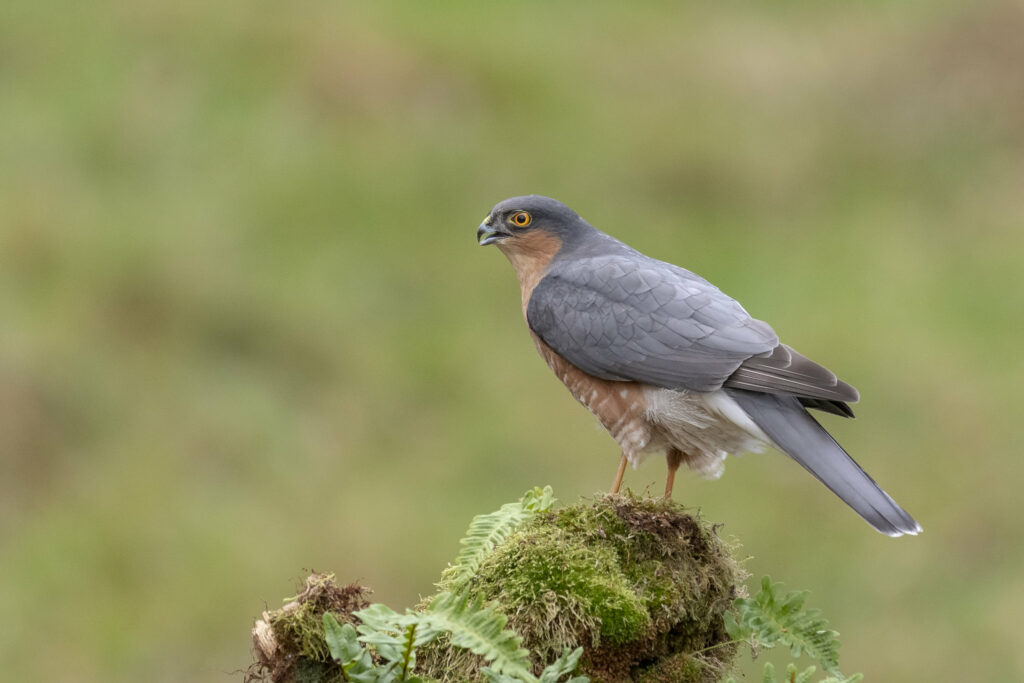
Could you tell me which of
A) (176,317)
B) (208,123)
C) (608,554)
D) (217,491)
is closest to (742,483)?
(217,491)

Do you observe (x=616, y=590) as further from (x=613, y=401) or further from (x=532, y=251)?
(x=532, y=251)

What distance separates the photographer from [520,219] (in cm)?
594

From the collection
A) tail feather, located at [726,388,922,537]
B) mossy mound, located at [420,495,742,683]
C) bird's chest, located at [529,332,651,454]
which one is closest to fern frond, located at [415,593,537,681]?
mossy mound, located at [420,495,742,683]

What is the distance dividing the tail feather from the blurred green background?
296cm

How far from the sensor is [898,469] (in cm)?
936

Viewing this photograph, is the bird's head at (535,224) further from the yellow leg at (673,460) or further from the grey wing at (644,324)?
the yellow leg at (673,460)

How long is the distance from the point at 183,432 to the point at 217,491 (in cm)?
69

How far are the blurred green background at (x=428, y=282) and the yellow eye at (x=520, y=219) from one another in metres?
2.32

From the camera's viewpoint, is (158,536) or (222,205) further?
(222,205)

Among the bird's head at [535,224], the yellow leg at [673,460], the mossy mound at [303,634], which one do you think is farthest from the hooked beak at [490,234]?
the mossy mound at [303,634]

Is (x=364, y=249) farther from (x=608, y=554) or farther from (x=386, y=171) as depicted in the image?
(x=608, y=554)

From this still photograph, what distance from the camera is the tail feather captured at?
Result: 13.6ft

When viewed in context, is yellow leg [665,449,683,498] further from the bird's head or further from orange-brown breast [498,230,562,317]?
the bird's head

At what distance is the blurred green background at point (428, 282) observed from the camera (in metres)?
8.64
